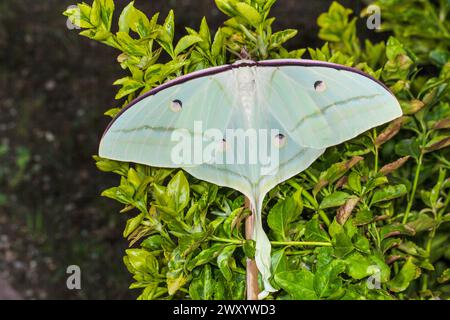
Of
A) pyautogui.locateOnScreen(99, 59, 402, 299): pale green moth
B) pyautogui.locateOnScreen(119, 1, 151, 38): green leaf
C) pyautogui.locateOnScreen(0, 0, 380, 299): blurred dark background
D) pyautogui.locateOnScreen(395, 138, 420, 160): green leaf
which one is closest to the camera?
pyautogui.locateOnScreen(99, 59, 402, 299): pale green moth

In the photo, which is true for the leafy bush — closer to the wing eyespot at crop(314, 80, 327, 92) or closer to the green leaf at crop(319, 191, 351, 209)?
the green leaf at crop(319, 191, 351, 209)

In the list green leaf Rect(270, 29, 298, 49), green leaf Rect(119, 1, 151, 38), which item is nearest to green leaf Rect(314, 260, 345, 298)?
green leaf Rect(270, 29, 298, 49)

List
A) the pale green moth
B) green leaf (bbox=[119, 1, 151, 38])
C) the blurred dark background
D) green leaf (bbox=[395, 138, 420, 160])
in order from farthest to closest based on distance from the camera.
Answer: the blurred dark background → green leaf (bbox=[395, 138, 420, 160]) → green leaf (bbox=[119, 1, 151, 38]) → the pale green moth

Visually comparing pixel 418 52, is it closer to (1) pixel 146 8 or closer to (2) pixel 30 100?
(1) pixel 146 8

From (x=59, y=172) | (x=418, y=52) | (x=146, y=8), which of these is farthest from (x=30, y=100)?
(x=418, y=52)

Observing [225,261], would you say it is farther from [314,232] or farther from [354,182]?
[354,182]

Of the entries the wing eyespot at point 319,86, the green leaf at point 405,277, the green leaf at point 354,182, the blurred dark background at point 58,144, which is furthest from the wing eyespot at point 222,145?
the blurred dark background at point 58,144
